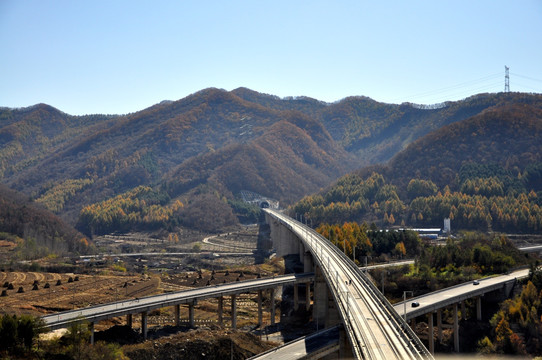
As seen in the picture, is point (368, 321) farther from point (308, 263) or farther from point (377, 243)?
point (377, 243)

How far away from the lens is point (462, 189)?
161125 mm

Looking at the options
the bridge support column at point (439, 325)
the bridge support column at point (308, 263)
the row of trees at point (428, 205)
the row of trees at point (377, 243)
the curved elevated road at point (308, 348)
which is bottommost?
the bridge support column at point (439, 325)

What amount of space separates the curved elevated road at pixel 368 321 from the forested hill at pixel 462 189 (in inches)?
3081

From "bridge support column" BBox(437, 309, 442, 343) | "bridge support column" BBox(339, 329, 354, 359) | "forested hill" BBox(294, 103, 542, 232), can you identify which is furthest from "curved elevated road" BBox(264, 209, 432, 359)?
"forested hill" BBox(294, 103, 542, 232)

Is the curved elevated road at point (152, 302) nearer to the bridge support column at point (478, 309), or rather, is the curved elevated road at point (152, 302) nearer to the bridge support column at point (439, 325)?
the bridge support column at point (439, 325)

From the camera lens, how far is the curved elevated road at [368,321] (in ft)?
124

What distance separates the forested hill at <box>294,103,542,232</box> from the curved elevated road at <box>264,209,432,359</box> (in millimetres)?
78249

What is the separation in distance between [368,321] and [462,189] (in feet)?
408

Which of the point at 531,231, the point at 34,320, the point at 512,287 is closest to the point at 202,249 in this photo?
the point at 531,231

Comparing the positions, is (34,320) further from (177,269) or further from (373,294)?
(177,269)

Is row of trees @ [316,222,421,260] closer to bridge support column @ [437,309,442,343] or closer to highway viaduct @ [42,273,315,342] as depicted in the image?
highway viaduct @ [42,273,315,342]

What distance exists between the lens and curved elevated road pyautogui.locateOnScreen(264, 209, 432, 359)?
37.8 metres

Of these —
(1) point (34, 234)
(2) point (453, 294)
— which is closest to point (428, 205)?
(2) point (453, 294)

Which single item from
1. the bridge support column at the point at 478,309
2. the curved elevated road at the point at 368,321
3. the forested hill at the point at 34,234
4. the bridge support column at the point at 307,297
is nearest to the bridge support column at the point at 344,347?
the curved elevated road at the point at 368,321
